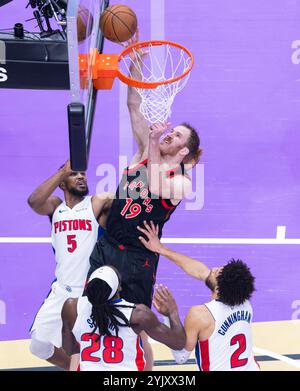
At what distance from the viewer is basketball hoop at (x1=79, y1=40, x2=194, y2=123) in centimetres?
802

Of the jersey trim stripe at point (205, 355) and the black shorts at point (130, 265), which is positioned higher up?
the black shorts at point (130, 265)

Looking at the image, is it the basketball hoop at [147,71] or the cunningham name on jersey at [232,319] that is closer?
the cunningham name on jersey at [232,319]

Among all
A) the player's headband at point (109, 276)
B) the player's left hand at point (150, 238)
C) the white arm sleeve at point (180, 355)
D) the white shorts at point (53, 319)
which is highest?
the player's left hand at point (150, 238)

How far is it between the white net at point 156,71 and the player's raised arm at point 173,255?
0.98m

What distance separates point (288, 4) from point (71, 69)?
4.11m

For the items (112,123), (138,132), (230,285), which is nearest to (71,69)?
(138,132)

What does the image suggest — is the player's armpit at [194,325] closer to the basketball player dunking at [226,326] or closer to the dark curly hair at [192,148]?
the basketball player dunking at [226,326]

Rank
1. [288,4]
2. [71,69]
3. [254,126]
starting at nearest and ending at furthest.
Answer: [71,69] → [254,126] → [288,4]

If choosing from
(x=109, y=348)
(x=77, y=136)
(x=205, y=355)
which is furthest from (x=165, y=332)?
(x=77, y=136)

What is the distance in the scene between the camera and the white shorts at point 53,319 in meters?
8.02

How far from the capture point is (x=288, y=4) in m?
10.6

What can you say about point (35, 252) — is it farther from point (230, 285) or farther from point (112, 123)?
point (230, 285)

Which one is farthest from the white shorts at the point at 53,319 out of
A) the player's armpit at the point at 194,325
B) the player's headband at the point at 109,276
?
the player's armpit at the point at 194,325

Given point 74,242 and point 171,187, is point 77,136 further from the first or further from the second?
point 74,242
